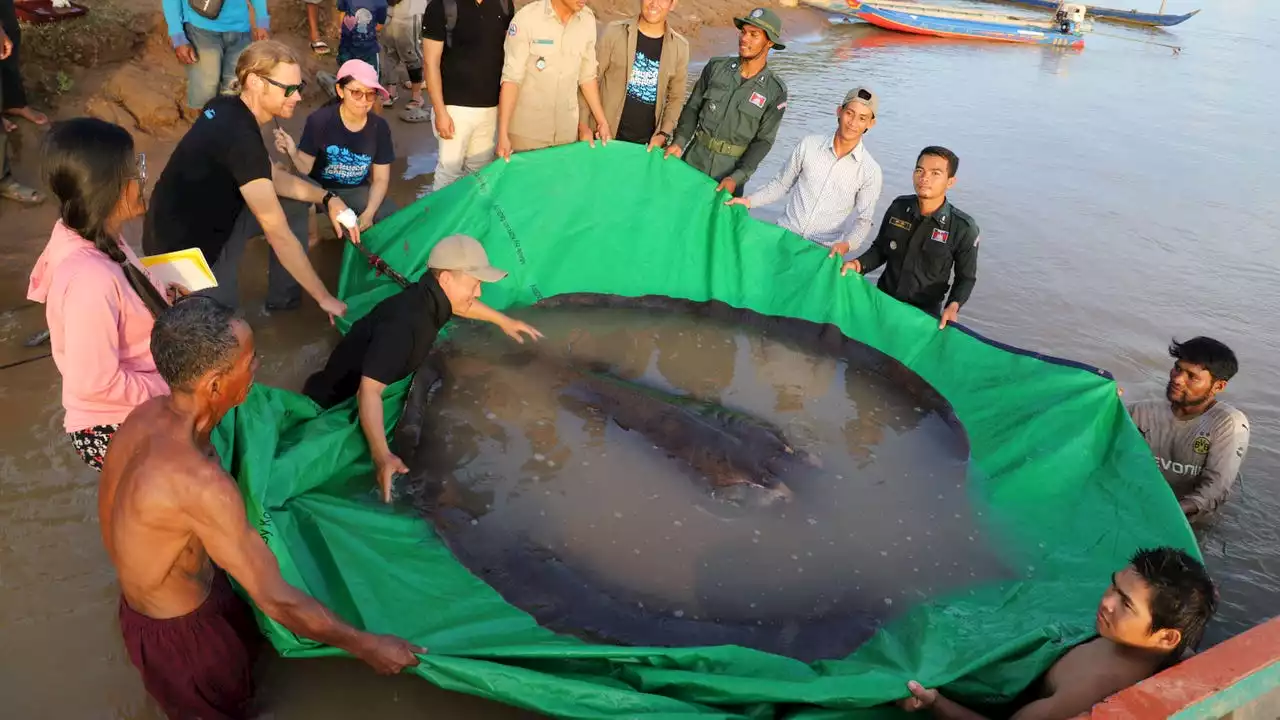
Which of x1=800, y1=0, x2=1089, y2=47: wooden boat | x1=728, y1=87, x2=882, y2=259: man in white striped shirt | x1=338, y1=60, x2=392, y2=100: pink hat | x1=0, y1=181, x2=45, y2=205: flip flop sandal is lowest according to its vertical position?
x1=0, y1=181, x2=45, y2=205: flip flop sandal

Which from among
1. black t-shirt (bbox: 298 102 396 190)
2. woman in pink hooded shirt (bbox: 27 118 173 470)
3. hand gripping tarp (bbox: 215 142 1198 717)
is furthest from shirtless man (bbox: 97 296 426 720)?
black t-shirt (bbox: 298 102 396 190)

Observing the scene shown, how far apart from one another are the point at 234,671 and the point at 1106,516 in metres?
3.41

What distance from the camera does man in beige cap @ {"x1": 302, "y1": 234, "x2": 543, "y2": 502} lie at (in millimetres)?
3316

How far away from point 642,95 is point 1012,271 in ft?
13.4

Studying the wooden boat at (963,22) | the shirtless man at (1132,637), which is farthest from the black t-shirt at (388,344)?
the wooden boat at (963,22)

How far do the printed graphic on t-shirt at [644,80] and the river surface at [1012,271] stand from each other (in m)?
2.51

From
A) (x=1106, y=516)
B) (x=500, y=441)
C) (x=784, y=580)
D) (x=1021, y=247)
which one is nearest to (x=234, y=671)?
(x=500, y=441)

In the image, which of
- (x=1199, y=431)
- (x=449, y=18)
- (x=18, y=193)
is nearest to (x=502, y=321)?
(x=449, y=18)

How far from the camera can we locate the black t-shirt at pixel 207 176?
11.9ft

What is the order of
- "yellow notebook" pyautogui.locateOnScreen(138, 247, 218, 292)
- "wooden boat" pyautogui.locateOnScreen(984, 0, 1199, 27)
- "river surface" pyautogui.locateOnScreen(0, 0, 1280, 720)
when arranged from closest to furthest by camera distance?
"river surface" pyautogui.locateOnScreen(0, 0, 1280, 720) < "yellow notebook" pyautogui.locateOnScreen(138, 247, 218, 292) < "wooden boat" pyautogui.locateOnScreen(984, 0, 1199, 27)

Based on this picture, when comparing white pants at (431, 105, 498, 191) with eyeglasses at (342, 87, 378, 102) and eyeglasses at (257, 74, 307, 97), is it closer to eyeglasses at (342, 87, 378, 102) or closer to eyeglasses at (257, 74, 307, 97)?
eyeglasses at (342, 87, 378, 102)

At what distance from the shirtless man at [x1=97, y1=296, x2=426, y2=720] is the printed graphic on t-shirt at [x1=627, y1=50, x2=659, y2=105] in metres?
3.76

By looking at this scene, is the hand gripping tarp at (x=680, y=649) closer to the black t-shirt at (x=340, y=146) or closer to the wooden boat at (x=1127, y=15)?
the black t-shirt at (x=340, y=146)

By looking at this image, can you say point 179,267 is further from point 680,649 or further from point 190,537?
point 680,649
